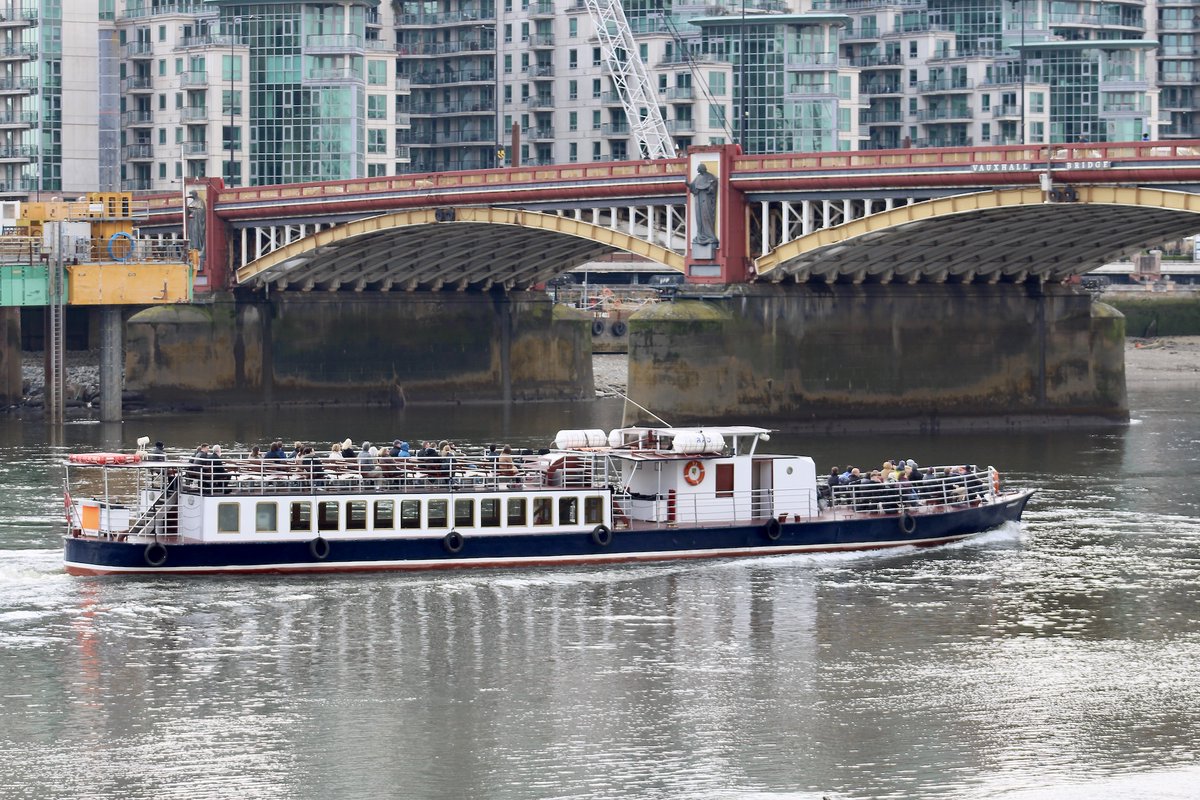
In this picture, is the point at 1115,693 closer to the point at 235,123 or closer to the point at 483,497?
the point at 483,497

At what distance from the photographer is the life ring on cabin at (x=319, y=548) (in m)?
47.7

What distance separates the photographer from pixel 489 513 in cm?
4903

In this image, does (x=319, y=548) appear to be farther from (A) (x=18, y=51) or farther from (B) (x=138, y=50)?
(B) (x=138, y=50)

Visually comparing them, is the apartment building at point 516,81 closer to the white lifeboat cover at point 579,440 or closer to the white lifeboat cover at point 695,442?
the white lifeboat cover at point 579,440

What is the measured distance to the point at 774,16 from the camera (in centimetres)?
14075

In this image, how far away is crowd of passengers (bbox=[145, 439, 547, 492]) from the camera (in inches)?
1887

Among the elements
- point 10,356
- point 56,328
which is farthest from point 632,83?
point 56,328

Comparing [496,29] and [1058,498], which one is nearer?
[1058,498]

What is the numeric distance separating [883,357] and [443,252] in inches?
848

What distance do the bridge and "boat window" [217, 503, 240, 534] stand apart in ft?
99.9

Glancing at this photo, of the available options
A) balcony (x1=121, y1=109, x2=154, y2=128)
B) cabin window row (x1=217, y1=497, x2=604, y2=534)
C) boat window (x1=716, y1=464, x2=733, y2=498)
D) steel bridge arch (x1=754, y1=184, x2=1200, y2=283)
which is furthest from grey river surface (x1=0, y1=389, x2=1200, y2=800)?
balcony (x1=121, y1=109, x2=154, y2=128)

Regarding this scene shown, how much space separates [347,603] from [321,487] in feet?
13.5

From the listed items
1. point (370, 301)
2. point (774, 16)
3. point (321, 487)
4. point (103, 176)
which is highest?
point (774, 16)

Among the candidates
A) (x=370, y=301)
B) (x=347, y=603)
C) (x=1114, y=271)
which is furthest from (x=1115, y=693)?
(x=1114, y=271)
